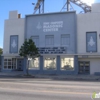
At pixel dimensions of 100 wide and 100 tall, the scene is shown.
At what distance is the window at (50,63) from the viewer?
32.4m

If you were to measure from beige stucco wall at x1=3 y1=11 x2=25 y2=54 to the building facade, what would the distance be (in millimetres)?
980

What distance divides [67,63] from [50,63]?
2.79 metres

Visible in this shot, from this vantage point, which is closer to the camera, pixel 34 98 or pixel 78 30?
pixel 34 98

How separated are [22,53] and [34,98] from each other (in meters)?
20.5

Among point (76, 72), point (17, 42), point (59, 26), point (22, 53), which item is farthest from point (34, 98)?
point (17, 42)

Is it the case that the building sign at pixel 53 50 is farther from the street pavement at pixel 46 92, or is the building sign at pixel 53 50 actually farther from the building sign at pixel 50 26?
the street pavement at pixel 46 92

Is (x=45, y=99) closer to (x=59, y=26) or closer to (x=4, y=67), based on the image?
(x=59, y=26)

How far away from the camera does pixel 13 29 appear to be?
118 ft

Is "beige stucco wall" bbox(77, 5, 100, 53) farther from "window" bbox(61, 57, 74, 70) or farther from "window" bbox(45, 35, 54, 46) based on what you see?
"window" bbox(45, 35, 54, 46)

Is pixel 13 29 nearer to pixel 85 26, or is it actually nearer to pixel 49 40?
pixel 49 40

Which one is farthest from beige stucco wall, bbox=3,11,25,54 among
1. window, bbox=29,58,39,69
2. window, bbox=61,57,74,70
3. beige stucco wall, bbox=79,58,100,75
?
beige stucco wall, bbox=79,58,100,75

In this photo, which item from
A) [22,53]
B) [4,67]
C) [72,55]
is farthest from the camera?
[4,67]

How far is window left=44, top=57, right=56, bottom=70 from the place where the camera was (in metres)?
32.4

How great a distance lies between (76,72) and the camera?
3089 centimetres
